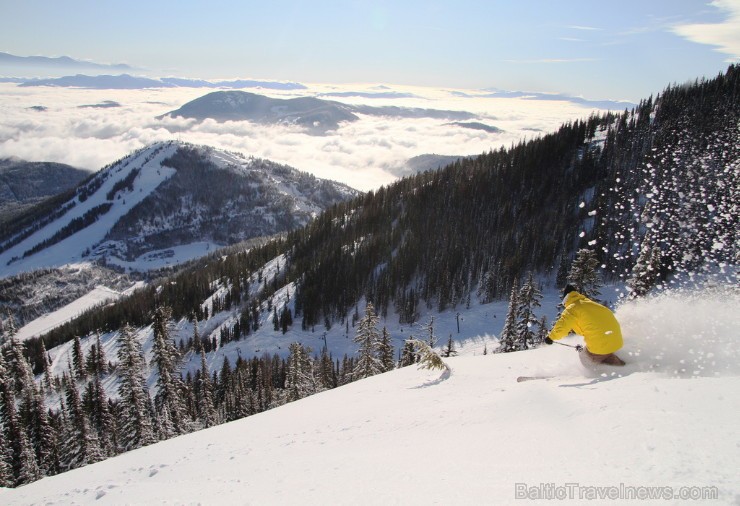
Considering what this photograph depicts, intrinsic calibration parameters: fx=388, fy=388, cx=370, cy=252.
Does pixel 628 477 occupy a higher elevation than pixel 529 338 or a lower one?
higher

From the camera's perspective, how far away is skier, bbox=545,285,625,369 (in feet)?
40.2

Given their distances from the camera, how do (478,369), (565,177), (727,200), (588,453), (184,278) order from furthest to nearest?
1. (184,278)
2. (565,177)
3. (727,200)
4. (478,369)
5. (588,453)

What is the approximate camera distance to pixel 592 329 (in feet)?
40.8

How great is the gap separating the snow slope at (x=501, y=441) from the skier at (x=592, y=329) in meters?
0.56

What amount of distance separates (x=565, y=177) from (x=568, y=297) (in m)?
158

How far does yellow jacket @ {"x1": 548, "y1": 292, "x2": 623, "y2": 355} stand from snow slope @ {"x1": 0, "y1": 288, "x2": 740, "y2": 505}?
831mm

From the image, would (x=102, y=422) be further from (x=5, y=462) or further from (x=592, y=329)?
(x=592, y=329)

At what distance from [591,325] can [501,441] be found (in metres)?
5.91

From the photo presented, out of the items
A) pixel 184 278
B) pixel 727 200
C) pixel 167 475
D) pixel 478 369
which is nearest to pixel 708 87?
pixel 727 200

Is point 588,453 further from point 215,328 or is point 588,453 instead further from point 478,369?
point 215,328

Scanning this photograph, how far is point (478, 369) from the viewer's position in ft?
58.0

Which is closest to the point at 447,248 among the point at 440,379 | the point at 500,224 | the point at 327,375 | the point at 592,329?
the point at 500,224

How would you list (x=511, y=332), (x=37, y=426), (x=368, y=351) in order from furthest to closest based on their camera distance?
1. (x=511, y=332)
2. (x=37, y=426)
3. (x=368, y=351)

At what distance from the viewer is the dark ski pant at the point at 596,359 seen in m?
12.4
